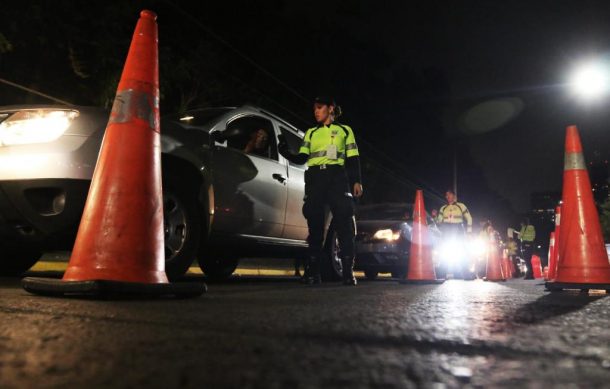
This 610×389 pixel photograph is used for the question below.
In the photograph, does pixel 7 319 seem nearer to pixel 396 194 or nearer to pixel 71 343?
pixel 71 343

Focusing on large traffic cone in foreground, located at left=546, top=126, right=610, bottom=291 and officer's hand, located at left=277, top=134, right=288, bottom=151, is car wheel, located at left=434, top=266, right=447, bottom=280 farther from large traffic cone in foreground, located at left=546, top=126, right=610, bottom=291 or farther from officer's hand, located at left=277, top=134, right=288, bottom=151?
large traffic cone in foreground, located at left=546, top=126, right=610, bottom=291

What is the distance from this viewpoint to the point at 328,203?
6.30 metres

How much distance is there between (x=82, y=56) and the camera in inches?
410

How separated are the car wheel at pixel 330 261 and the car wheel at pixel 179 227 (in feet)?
8.95

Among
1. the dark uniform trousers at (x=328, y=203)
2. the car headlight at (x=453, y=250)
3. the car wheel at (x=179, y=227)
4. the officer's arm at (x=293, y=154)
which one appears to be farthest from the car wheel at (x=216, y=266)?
the car headlight at (x=453, y=250)

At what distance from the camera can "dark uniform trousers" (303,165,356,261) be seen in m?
6.17

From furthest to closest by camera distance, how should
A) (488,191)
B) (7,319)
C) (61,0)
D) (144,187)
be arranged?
(488,191), (61,0), (144,187), (7,319)

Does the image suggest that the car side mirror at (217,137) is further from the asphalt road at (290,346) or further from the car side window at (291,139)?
the asphalt road at (290,346)

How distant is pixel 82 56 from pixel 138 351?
988cm

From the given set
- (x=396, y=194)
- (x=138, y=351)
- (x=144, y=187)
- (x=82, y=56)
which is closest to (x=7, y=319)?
(x=138, y=351)

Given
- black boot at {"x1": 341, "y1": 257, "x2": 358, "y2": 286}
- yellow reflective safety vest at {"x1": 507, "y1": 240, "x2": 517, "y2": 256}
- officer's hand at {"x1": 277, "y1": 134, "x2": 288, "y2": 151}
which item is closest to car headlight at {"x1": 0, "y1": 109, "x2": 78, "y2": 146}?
officer's hand at {"x1": 277, "y1": 134, "x2": 288, "y2": 151}

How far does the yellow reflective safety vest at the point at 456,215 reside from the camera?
12.4 meters

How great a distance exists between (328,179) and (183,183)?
180 centimetres

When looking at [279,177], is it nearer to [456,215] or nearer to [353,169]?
[353,169]
